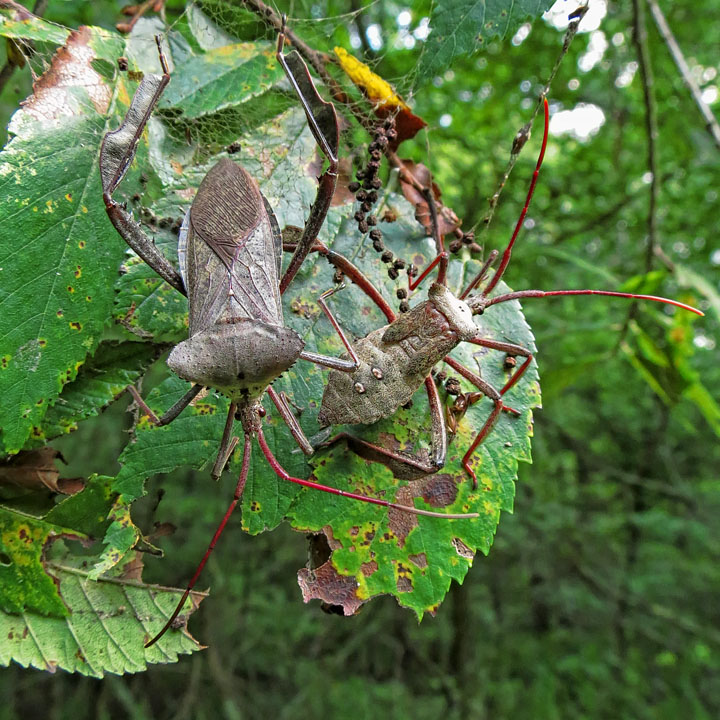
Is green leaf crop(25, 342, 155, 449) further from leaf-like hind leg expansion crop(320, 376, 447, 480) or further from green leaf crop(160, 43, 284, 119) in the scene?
green leaf crop(160, 43, 284, 119)

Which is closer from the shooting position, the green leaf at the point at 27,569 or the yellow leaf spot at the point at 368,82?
the green leaf at the point at 27,569

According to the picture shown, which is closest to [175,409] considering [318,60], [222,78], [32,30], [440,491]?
[440,491]

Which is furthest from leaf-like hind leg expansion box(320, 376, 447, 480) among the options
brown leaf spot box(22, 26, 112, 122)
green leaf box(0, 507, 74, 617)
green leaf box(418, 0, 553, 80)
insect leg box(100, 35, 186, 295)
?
brown leaf spot box(22, 26, 112, 122)

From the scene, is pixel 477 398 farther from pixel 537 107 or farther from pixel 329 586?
pixel 537 107

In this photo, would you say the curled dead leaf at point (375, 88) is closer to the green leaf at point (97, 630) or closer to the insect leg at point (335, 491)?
the insect leg at point (335, 491)

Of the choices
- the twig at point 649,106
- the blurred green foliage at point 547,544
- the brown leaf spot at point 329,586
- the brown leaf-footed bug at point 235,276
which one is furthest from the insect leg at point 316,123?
the blurred green foliage at point 547,544

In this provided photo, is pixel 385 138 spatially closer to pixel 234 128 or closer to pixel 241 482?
pixel 234 128
